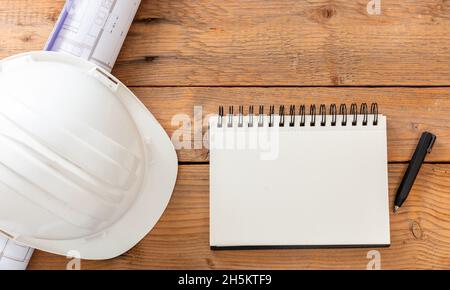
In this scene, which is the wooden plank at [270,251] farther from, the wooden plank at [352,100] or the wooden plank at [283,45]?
the wooden plank at [283,45]

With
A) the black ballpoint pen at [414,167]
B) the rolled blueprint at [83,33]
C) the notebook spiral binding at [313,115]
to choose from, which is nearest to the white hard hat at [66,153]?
the rolled blueprint at [83,33]

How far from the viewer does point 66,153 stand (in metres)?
0.66

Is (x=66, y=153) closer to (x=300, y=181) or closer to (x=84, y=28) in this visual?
(x=84, y=28)

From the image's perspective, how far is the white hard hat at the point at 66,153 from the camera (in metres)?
0.65

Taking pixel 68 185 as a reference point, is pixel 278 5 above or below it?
above

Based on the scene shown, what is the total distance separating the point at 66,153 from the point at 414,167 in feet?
1.80

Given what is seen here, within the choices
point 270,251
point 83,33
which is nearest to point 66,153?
point 83,33

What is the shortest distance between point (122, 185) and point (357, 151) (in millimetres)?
384

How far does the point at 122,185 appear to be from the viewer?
0.72 meters

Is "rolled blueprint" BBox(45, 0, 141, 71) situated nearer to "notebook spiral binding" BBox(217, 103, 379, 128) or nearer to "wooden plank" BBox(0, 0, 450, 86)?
"wooden plank" BBox(0, 0, 450, 86)

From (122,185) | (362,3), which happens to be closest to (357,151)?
(362,3)

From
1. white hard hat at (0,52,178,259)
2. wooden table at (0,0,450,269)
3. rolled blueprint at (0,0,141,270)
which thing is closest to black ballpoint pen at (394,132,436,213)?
wooden table at (0,0,450,269)
